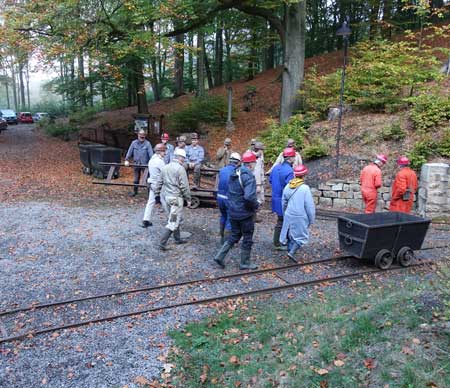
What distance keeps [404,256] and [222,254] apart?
326 centimetres

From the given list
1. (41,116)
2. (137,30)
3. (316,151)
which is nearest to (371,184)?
(316,151)

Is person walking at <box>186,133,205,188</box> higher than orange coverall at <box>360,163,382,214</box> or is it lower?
higher

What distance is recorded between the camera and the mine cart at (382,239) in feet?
24.2

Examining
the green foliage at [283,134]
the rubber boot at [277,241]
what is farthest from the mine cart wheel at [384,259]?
the green foliage at [283,134]

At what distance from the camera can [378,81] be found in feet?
52.2

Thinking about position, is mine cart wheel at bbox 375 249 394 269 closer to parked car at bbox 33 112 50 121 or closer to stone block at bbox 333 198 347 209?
stone block at bbox 333 198 347 209

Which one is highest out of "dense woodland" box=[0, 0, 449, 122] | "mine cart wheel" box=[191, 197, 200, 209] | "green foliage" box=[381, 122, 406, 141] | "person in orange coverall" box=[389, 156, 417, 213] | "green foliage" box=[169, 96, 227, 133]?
"dense woodland" box=[0, 0, 449, 122]

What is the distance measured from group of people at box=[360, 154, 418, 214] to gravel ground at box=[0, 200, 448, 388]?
3.27ft

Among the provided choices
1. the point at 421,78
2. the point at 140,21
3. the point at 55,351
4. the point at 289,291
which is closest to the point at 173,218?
the point at 289,291

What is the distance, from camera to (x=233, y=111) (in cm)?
2158

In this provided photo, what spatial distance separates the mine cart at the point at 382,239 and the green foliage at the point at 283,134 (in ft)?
24.8

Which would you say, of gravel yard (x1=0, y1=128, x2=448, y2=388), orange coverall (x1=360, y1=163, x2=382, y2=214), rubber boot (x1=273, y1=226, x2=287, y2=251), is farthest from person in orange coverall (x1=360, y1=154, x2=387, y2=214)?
rubber boot (x1=273, y1=226, x2=287, y2=251)

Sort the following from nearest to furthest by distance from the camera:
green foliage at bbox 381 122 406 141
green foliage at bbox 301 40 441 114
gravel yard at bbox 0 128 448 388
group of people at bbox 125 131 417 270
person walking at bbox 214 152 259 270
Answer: gravel yard at bbox 0 128 448 388 → person walking at bbox 214 152 259 270 → group of people at bbox 125 131 417 270 → green foliage at bbox 381 122 406 141 → green foliage at bbox 301 40 441 114

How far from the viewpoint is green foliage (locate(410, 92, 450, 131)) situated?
13.2m
